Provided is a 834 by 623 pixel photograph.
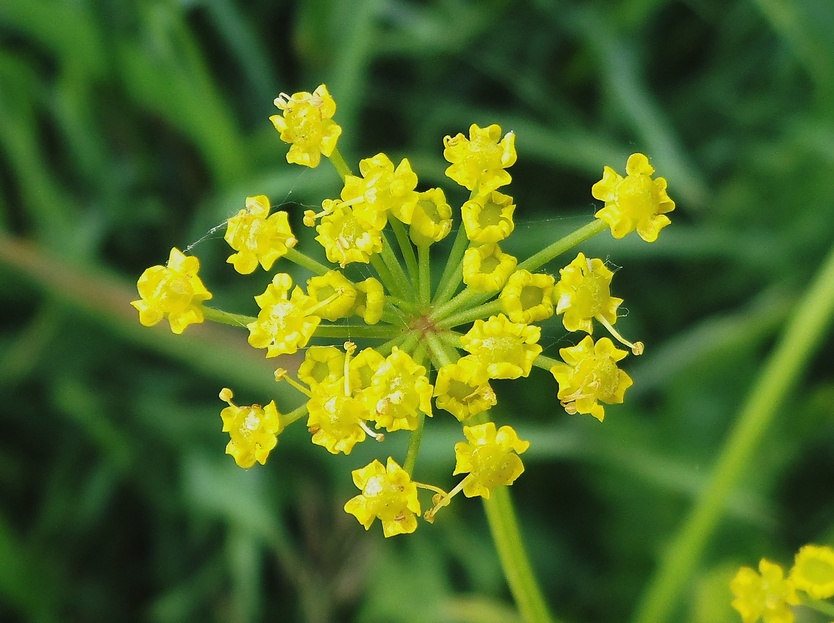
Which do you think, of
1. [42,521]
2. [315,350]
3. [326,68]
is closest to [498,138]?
[315,350]

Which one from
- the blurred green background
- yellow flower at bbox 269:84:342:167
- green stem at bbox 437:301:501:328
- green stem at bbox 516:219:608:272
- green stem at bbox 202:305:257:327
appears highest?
the blurred green background

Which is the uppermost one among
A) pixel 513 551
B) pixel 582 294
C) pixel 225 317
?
pixel 225 317

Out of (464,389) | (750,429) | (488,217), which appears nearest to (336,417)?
(464,389)

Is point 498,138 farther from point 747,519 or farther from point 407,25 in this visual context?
point 747,519

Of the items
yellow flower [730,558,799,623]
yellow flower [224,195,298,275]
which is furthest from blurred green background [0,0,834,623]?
yellow flower [224,195,298,275]

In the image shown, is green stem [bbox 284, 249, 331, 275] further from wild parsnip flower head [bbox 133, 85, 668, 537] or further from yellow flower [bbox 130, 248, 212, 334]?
yellow flower [bbox 130, 248, 212, 334]

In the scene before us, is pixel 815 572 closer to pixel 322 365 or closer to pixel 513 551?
pixel 513 551
